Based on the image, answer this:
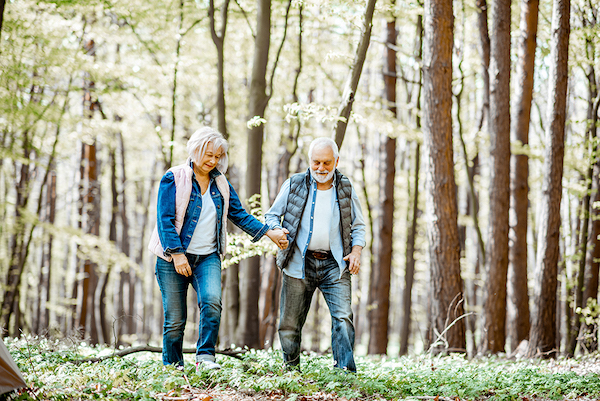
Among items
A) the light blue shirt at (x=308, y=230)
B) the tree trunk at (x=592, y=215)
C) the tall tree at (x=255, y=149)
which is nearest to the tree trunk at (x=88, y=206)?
the tall tree at (x=255, y=149)

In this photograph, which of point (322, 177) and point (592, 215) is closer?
point (322, 177)

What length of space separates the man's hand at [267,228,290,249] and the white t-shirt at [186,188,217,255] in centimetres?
48

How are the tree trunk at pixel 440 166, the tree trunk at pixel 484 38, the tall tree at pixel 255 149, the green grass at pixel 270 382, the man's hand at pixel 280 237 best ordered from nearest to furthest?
the green grass at pixel 270 382 → the man's hand at pixel 280 237 → the tree trunk at pixel 440 166 → the tall tree at pixel 255 149 → the tree trunk at pixel 484 38

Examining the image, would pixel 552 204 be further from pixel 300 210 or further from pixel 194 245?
pixel 194 245

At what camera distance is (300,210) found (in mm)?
4566

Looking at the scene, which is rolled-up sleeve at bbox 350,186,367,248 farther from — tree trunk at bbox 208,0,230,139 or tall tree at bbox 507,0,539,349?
tall tree at bbox 507,0,539,349

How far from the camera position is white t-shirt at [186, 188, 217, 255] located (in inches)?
175

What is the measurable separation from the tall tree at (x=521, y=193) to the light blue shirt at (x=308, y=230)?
5778 mm

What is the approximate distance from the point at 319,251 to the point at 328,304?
0.46 metres

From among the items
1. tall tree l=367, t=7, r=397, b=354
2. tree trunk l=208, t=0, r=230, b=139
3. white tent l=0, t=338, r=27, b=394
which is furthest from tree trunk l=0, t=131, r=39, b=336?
white tent l=0, t=338, r=27, b=394

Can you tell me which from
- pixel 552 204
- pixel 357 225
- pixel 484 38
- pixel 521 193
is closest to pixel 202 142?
pixel 357 225

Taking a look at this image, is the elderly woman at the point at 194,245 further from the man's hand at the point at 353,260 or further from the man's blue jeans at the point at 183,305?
the man's hand at the point at 353,260

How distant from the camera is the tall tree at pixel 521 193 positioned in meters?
9.22

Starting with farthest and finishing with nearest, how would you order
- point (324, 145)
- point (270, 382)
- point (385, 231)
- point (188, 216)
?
point (385, 231)
point (324, 145)
point (188, 216)
point (270, 382)
